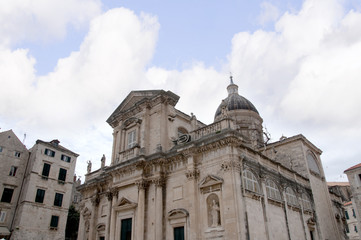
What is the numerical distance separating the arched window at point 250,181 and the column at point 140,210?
7.07m

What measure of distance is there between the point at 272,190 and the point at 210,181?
509 centimetres

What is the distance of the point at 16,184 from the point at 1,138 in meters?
5.66

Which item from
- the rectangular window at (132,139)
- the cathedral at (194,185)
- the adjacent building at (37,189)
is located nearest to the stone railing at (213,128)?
the cathedral at (194,185)

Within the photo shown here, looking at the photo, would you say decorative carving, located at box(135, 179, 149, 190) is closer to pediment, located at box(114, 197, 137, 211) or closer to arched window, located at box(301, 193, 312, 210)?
pediment, located at box(114, 197, 137, 211)

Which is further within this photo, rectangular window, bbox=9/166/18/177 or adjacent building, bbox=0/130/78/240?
rectangular window, bbox=9/166/18/177

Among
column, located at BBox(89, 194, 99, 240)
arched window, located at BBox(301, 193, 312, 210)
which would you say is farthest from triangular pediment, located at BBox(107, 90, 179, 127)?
arched window, located at BBox(301, 193, 312, 210)

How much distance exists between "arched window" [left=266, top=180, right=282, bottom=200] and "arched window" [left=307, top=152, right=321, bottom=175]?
877 centimetres

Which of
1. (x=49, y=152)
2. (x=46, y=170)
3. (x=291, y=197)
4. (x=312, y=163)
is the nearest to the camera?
(x=291, y=197)

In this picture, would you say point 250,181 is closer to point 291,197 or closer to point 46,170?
point 291,197

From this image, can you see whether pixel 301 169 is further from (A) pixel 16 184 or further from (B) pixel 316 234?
(A) pixel 16 184

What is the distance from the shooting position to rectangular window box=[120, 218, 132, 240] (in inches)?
770

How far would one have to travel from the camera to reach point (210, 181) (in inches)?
647

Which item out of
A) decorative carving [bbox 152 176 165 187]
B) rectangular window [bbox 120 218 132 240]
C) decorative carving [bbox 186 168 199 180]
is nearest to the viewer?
decorative carving [bbox 186 168 199 180]

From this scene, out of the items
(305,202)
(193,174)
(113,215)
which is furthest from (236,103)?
(113,215)
